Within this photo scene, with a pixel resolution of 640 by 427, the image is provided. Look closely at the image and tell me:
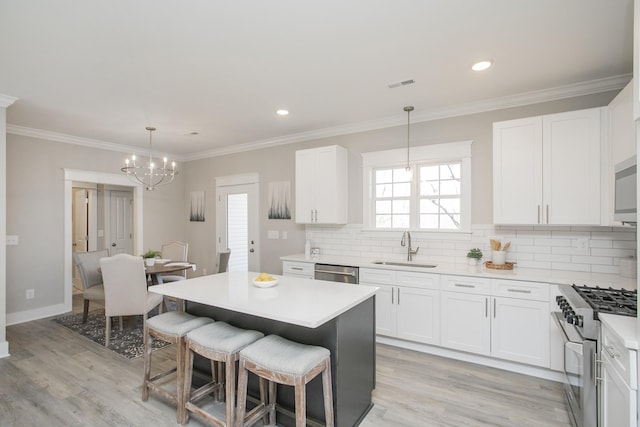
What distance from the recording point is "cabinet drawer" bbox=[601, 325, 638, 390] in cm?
142

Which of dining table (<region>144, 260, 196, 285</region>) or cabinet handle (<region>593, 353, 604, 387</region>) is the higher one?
dining table (<region>144, 260, 196, 285</region>)

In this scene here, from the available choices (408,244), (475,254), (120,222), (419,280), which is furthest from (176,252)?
(475,254)

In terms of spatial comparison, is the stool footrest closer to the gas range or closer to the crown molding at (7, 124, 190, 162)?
the gas range

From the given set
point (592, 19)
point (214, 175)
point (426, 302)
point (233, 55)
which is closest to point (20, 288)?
point (214, 175)

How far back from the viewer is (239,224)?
5656 mm

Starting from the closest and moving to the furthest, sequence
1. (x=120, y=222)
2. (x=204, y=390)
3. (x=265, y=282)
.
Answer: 1. (x=204, y=390)
2. (x=265, y=282)
3. (x=120, y=222)

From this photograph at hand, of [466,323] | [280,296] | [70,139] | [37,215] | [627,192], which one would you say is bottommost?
[466,323]

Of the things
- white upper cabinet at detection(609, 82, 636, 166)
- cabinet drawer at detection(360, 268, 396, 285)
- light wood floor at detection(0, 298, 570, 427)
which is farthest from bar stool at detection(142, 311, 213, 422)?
white upper cabinet at detection(609, 82, 636, 166)

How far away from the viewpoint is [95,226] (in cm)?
640

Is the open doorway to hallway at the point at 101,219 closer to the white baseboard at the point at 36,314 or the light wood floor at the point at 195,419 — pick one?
the white baseboard at the point at 36,314

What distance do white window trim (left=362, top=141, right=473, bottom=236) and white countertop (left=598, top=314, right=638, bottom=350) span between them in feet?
6.34

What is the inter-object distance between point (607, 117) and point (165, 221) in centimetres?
645

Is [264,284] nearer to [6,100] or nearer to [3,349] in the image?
[3,349]

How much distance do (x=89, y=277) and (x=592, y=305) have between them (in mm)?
5212
